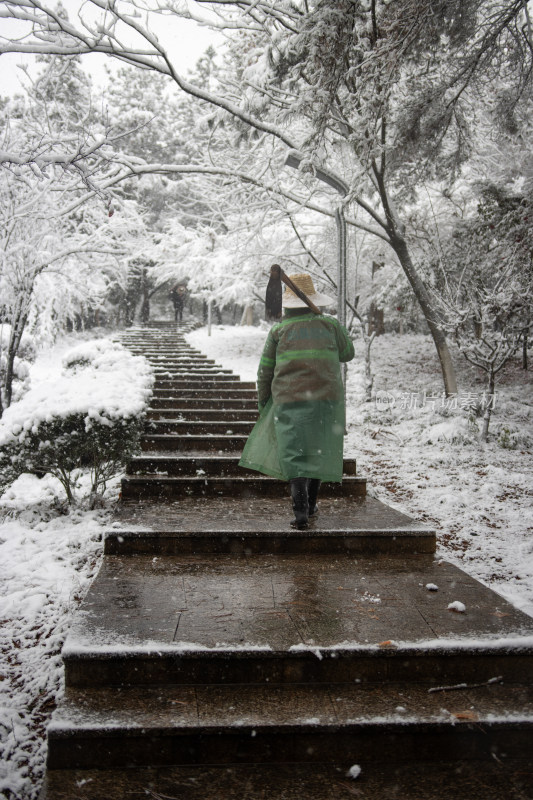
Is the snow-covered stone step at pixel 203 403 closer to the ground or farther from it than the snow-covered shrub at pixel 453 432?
farther from it

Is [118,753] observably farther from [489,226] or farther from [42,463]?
[489,226]

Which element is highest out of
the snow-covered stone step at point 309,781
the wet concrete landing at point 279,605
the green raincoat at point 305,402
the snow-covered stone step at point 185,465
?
the green raincoat at point 305,402

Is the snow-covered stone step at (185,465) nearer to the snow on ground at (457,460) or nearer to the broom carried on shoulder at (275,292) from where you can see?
the snow on ground at (457,460)

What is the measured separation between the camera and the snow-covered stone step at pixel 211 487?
4816mm

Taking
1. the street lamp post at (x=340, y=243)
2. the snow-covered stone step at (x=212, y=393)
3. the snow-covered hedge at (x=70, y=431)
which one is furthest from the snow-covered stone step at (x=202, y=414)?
the snow-covered hedge at (x=70, y=431)

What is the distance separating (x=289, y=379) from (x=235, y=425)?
3012 mm

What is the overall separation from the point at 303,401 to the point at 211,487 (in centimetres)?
160

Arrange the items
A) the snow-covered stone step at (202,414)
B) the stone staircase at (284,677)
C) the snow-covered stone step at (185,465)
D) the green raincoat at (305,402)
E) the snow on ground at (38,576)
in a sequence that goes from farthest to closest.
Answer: the snow-covered stone step at (202,414)
the snow-covered stone step at (185,465)
the green raincoat at (305,402)
the snow on ground at (38,576)
the stone staircase at (284,677)

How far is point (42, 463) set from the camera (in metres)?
4.57

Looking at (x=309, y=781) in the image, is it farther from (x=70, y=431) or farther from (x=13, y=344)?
(x=13, y=344)

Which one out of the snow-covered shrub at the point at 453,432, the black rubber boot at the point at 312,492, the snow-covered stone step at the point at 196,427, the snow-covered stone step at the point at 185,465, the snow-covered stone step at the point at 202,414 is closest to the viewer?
the black rubber boot at the point at 312,492

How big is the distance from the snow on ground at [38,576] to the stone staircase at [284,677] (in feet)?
0.73

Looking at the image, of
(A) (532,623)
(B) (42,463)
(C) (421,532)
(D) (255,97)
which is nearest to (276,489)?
(C) (421,532)

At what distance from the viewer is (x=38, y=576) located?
3.73 meters
